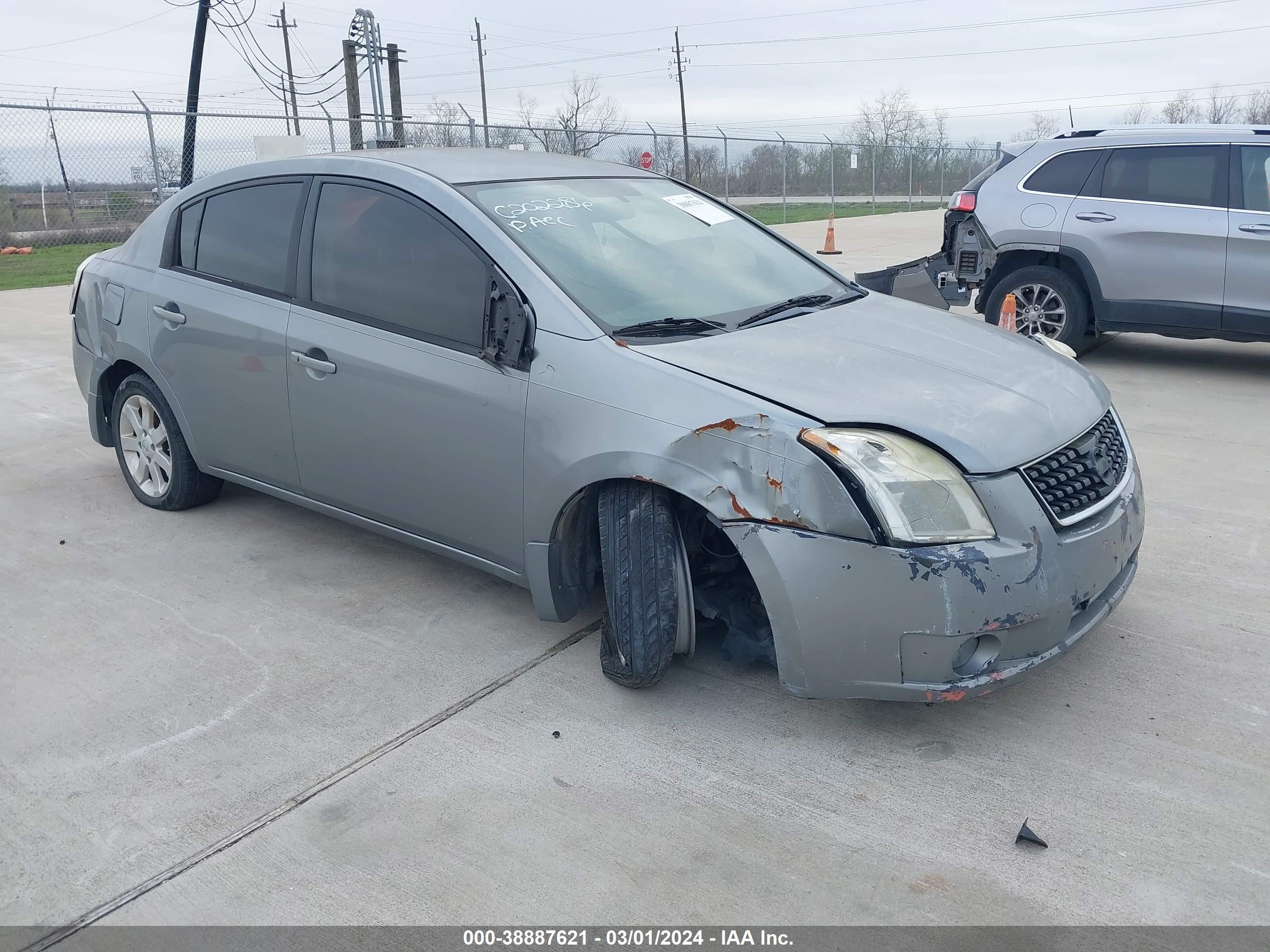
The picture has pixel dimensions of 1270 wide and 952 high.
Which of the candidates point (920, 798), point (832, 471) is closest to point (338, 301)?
point (832, 471)

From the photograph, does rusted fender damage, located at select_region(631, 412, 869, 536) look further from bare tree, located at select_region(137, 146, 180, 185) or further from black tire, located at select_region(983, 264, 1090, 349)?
bare tree, located at select_region(137, 146, 180, 185)

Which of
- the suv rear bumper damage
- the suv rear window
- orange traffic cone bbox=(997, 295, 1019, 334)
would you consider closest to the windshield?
orange traffic cone bbox=(997, 295, 1019, 334)

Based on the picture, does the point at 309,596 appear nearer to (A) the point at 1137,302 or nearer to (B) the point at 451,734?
(B) the point at 451,734

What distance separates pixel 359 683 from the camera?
3529mm

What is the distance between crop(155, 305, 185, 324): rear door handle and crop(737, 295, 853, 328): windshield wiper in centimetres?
250

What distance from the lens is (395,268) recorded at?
386 cm

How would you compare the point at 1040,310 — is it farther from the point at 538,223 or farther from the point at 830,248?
the point at 830,248

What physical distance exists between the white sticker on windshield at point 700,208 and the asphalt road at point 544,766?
5.60 ft

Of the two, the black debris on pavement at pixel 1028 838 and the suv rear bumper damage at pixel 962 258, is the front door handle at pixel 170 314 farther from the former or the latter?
the suv rear bumper damage at pixel 962 258

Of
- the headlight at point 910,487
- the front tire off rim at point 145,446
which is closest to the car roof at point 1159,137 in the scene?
the headlight at point 910,487

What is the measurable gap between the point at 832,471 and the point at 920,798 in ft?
3.02

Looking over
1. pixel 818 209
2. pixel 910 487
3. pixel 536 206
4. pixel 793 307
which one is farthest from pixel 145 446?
pixel 818 209

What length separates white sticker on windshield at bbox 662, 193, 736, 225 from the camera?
4375 millimetres

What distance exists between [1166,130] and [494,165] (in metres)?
6.05
